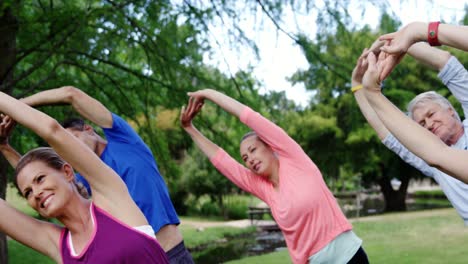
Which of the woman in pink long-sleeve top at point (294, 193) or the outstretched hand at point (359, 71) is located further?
the woman in pink long-sleeve top at point (294, 193)

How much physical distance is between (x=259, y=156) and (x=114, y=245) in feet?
4.06

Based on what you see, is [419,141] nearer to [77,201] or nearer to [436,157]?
[436,157]

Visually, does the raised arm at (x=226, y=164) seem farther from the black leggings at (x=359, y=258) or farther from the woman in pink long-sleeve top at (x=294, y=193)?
the black leggings at (x=359, y=258)

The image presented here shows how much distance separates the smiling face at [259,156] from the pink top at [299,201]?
0.16ft

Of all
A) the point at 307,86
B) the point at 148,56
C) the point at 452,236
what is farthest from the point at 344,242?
the point at 452,236

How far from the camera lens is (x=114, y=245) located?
6.27ft

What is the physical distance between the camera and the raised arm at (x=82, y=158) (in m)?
1.94

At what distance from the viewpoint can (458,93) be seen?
8.54 ft

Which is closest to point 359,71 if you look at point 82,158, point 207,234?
point 82,158

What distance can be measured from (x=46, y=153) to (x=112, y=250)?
0.45 m

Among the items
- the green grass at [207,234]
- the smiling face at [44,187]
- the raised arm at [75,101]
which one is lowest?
the green grass at [207,234]

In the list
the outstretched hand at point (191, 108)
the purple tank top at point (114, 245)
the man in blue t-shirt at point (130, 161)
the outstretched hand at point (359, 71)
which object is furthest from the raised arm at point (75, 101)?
the outstretched hand at point (359, 71)

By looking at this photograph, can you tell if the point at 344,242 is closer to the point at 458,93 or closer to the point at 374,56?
the point at 458,93

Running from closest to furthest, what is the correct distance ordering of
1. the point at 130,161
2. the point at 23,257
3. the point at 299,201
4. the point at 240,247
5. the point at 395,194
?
the point at 299,201
the point at 130,161
the point at 23,257
the point at 240,247
the point at 395,194
